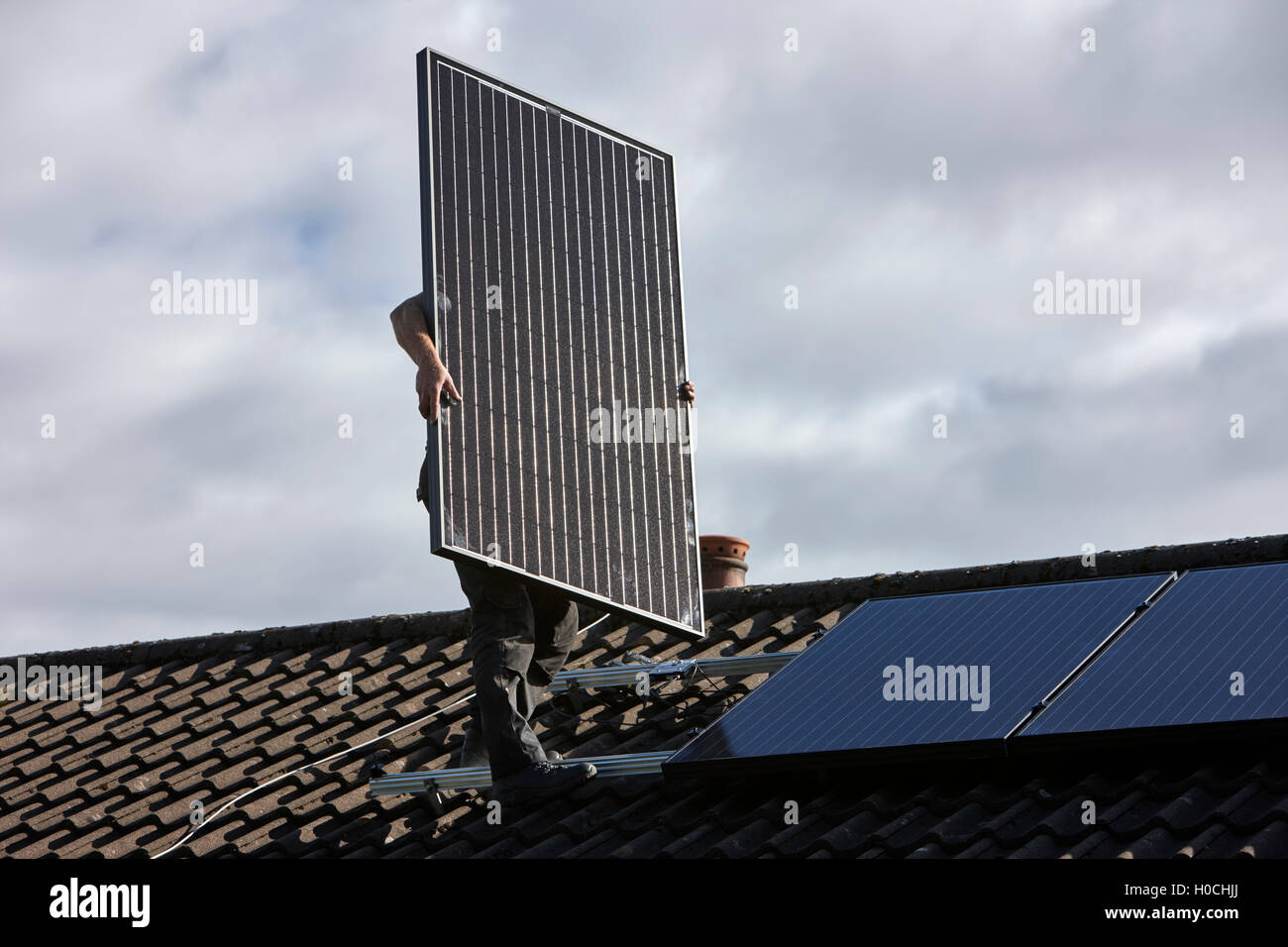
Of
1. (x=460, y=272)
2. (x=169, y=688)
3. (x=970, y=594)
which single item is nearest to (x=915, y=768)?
(x=970, y=594)

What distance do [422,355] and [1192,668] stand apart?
3.42 metres

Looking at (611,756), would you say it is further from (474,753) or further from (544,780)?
(474,753)

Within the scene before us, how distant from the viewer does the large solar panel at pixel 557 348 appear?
7242 mm

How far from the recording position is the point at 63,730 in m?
10.6

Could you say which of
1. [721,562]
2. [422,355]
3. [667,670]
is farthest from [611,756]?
[721,562]

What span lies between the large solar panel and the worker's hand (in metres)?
0.08

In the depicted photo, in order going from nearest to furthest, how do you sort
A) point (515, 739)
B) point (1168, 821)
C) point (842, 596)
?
point (1168, 821) < point (515, 739) < point (842, 596)

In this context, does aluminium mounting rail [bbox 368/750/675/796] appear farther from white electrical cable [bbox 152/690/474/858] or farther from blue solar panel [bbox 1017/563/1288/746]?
blue solar panel [bbox 1017/563/1288/746]

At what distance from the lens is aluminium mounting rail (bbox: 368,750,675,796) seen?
738 cm

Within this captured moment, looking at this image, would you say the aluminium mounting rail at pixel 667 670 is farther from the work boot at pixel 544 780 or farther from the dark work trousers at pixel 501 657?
the work boot at pixel 544 780

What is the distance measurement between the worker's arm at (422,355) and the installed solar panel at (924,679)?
183 centimetres

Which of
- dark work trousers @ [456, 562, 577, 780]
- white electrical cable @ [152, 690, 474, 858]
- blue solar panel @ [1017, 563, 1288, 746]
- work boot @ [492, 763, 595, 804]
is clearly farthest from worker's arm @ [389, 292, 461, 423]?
blue solar panel @ [1017, 563, 1288, 746]
